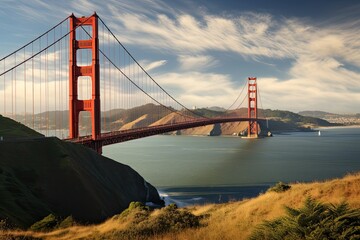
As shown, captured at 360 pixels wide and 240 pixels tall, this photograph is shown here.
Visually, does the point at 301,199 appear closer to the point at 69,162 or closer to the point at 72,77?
the point at 69,162

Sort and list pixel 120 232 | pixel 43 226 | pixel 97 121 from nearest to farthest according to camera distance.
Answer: pixel 120 232 < pixel 43 226 < pixel 97 121

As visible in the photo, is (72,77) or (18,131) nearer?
(18,131)

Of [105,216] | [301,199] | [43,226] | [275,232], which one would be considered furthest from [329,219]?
[105,216]

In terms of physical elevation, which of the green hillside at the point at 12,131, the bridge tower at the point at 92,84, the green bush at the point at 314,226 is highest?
the bridge tower at the point at 92,84

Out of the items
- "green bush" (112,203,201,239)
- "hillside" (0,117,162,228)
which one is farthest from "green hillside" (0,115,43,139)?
"green bush" (112,203,201,239)

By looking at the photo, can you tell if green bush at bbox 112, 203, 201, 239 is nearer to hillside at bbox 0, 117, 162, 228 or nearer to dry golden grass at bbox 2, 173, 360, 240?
dry golden grass at bbox 2, 173, 360, 240

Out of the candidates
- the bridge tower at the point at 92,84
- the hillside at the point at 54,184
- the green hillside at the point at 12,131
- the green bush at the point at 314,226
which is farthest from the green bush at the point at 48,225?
the bridge tower at the point at 92,84

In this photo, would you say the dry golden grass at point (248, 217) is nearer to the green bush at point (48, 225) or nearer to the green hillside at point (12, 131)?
the green bush at point (48, 225)

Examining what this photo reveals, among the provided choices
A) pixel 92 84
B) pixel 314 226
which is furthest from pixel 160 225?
pixel 92 84
